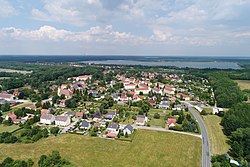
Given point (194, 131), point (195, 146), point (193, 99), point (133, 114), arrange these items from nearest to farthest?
1. point (195, 146)
2. point (194, 131)
3. point (133, 114)
4. point (193, 99)

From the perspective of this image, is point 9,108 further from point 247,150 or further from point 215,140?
point 247,150

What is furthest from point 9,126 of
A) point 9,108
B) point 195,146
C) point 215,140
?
point 215,140

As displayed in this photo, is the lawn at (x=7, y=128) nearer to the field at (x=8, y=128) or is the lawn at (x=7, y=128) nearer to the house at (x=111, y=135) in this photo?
the field at (x=8, y=128)

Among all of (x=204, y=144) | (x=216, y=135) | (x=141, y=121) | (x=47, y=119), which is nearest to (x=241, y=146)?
(x=204, y=144)

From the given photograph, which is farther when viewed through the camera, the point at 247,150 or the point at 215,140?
the point at 215,140

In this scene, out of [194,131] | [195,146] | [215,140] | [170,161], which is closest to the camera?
[170,161]

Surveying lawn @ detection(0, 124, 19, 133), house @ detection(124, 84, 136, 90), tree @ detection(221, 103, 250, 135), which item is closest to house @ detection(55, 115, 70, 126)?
lawn @ detection(0, 124, 19, 133)

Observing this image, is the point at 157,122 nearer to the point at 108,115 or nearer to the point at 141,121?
the point at 141,121
